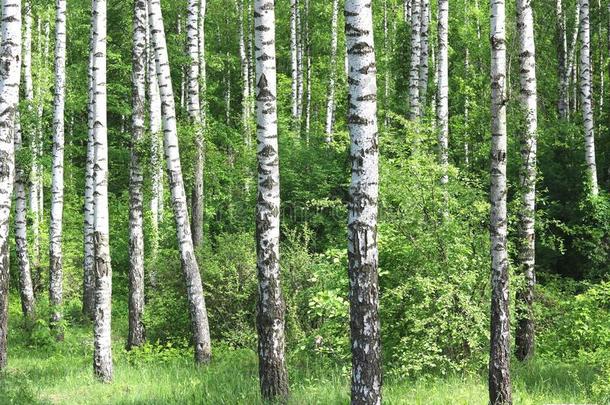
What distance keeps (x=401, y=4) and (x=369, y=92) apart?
30.1 metres

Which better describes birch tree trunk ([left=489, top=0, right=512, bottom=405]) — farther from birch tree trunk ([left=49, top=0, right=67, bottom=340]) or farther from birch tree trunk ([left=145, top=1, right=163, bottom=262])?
birch tree trunk ([left=49, top=0, right=67, bottom=340])

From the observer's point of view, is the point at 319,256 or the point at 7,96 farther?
the point at 319,256

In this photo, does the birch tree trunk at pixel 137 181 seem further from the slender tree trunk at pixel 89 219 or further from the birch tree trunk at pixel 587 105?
the birch tree trunk at pixel 587 105

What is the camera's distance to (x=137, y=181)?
12.5 m

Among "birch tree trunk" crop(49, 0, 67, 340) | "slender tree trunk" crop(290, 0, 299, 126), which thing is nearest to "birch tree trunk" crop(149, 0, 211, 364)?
"birch tree trunk" crop(49, 0, 67, 340)

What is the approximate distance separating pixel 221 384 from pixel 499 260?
4036 millimetres

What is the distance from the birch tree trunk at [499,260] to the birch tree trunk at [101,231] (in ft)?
19.1

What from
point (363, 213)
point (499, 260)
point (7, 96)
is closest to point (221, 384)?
point (499, 260)

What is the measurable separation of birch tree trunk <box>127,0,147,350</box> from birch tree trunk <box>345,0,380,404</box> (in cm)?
699

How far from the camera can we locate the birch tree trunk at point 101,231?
32.4 ft

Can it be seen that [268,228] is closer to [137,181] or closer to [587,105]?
[137,181]

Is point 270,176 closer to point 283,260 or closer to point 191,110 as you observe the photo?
point 283,260

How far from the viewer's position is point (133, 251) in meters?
12.7

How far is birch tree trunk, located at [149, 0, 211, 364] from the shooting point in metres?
10.9
